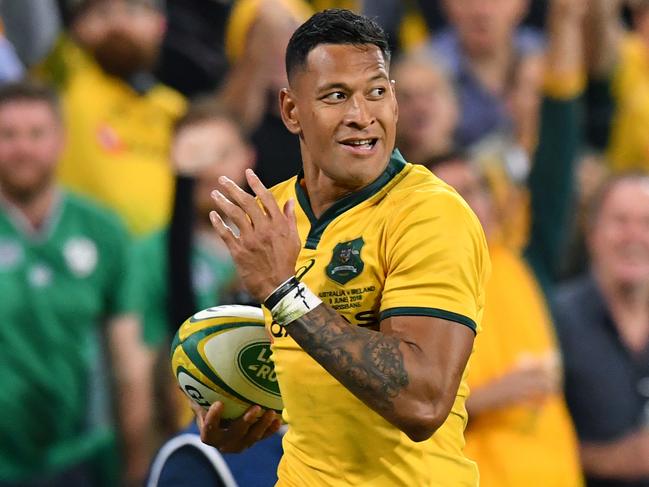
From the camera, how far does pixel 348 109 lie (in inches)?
99.0

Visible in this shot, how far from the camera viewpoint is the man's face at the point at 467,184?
182 inches

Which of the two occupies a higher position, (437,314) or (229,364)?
(437,314)

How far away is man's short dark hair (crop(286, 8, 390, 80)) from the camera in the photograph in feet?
8.31

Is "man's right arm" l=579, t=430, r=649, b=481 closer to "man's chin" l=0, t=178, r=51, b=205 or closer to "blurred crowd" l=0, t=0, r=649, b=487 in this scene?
"blurred crowd" l=0, t=0, r=649, b=487

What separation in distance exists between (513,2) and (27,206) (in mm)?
2525

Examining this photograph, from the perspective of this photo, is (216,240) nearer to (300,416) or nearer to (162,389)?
(162,389)

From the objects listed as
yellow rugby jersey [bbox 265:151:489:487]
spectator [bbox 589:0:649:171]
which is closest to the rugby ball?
yellow rugby jersey [bbox 265:151:489:487]

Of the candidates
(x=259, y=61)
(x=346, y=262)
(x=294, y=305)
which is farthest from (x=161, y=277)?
(x=294, y=305)

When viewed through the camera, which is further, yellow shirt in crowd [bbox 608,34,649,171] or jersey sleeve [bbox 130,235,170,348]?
yellow shirt in crowd [bbox 608,34,649,171]

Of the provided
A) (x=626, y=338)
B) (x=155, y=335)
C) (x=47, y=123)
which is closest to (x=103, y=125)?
(x=47, y=123)

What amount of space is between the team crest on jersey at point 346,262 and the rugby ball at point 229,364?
0.46 meters

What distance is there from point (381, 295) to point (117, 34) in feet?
11.6

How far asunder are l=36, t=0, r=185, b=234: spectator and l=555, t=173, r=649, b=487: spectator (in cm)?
179

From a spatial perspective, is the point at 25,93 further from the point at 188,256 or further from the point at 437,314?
the point at 437,314
